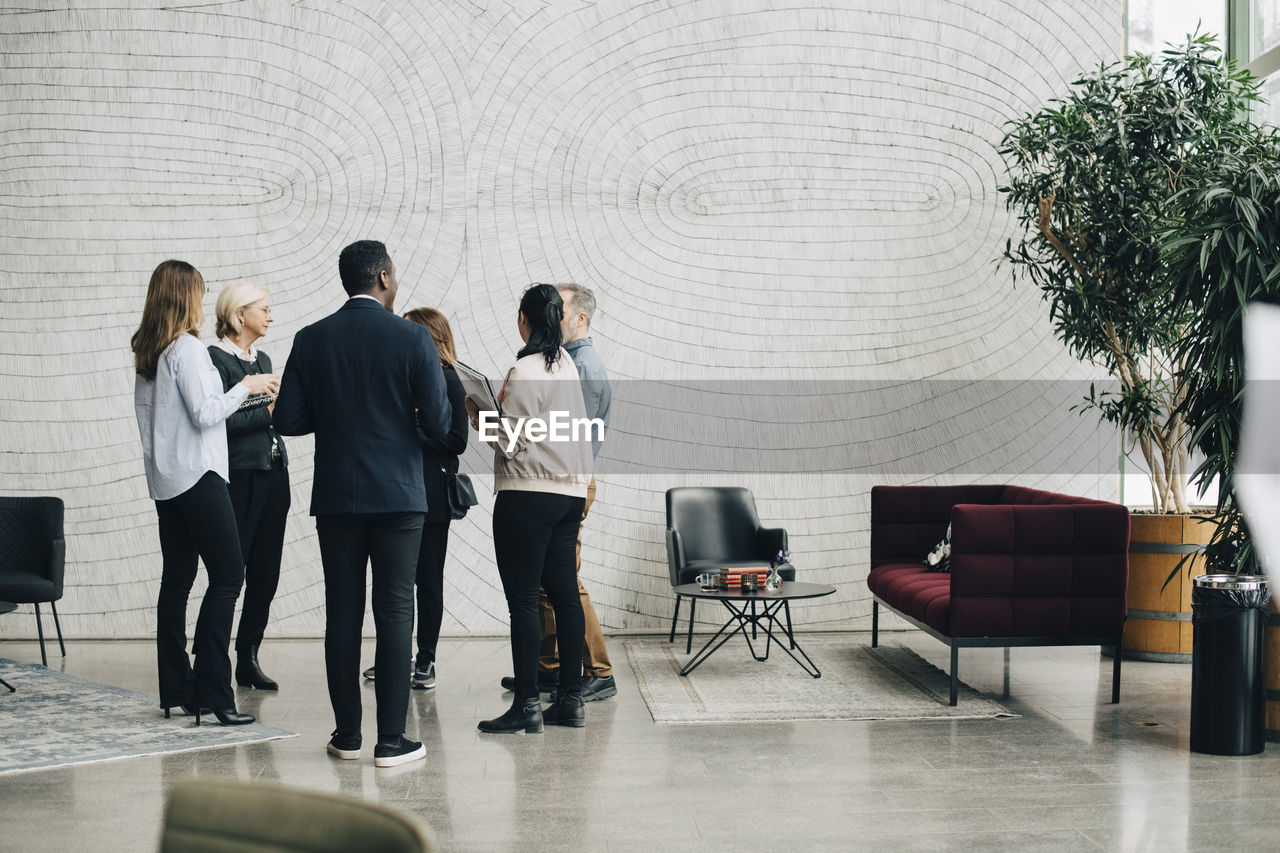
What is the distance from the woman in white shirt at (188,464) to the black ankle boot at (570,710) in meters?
1.14

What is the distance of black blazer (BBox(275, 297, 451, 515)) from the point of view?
351cm

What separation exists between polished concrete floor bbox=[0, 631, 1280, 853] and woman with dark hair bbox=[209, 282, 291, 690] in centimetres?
32

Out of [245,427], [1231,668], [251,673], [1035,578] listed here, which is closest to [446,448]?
[245,427]

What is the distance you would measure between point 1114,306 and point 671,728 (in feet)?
9.88

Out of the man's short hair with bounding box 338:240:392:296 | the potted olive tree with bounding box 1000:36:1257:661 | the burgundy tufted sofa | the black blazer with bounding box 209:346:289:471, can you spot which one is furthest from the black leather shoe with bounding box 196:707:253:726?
the potted olive tree with bounding box 1000:36:1257:661

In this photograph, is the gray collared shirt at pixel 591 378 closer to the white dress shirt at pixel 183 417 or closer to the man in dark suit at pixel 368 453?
the man in dark suit at pixel 368 453

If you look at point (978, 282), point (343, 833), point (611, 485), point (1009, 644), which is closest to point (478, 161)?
point (611, 485)

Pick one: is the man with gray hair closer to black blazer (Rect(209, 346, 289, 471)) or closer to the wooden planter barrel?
black blazer (Rect(209, 346, 289, 471))

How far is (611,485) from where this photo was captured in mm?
6305

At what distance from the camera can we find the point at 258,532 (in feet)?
15.4

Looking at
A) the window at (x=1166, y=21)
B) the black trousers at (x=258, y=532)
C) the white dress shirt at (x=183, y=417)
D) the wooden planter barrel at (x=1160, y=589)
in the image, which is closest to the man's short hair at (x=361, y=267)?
the white dress shirt at (x=183, y=417)

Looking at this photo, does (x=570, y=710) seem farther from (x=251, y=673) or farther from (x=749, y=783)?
(x=251, y=673)

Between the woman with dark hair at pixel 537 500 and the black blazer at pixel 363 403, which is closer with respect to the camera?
the black blazer at pixel 363 403

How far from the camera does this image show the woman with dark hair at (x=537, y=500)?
389cm
